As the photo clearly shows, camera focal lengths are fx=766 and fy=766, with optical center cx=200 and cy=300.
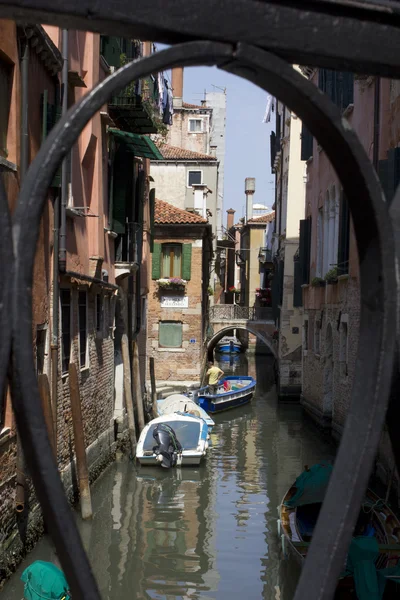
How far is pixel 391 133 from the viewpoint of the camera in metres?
10.2

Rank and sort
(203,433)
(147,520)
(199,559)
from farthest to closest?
(203,433) → (147,520) → (199,559)

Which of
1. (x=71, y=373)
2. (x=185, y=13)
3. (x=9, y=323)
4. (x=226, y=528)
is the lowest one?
(x=226, y=528)

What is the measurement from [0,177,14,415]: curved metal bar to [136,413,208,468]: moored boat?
11294 millimetres

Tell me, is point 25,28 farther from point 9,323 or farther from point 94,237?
point 9,323

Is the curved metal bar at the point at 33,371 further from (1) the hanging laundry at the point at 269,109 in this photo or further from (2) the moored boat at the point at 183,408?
(1) the hanging laundry at the point at 269,109

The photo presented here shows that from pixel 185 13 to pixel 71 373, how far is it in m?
8.10

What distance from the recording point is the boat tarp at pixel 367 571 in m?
5.58

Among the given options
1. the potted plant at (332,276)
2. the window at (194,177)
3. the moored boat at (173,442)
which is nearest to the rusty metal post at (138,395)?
the moored boat at (173,442)

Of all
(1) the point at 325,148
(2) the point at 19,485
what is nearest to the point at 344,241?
(2) the point at 19,485

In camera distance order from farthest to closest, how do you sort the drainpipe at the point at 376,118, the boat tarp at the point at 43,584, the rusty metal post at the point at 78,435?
1. the drainpipe at the point at 376,118
2. the rusty metal post at the point at 78,435
3. the boat tarp at the point at 43,584

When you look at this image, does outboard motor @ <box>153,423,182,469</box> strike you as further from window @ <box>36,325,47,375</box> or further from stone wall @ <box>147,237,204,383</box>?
stone wall @ <box>147,237,204,383</box>

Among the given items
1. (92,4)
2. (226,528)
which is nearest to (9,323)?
(92,4)

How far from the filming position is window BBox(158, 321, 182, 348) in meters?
21.7

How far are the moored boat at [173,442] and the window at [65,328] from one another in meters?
3.19
